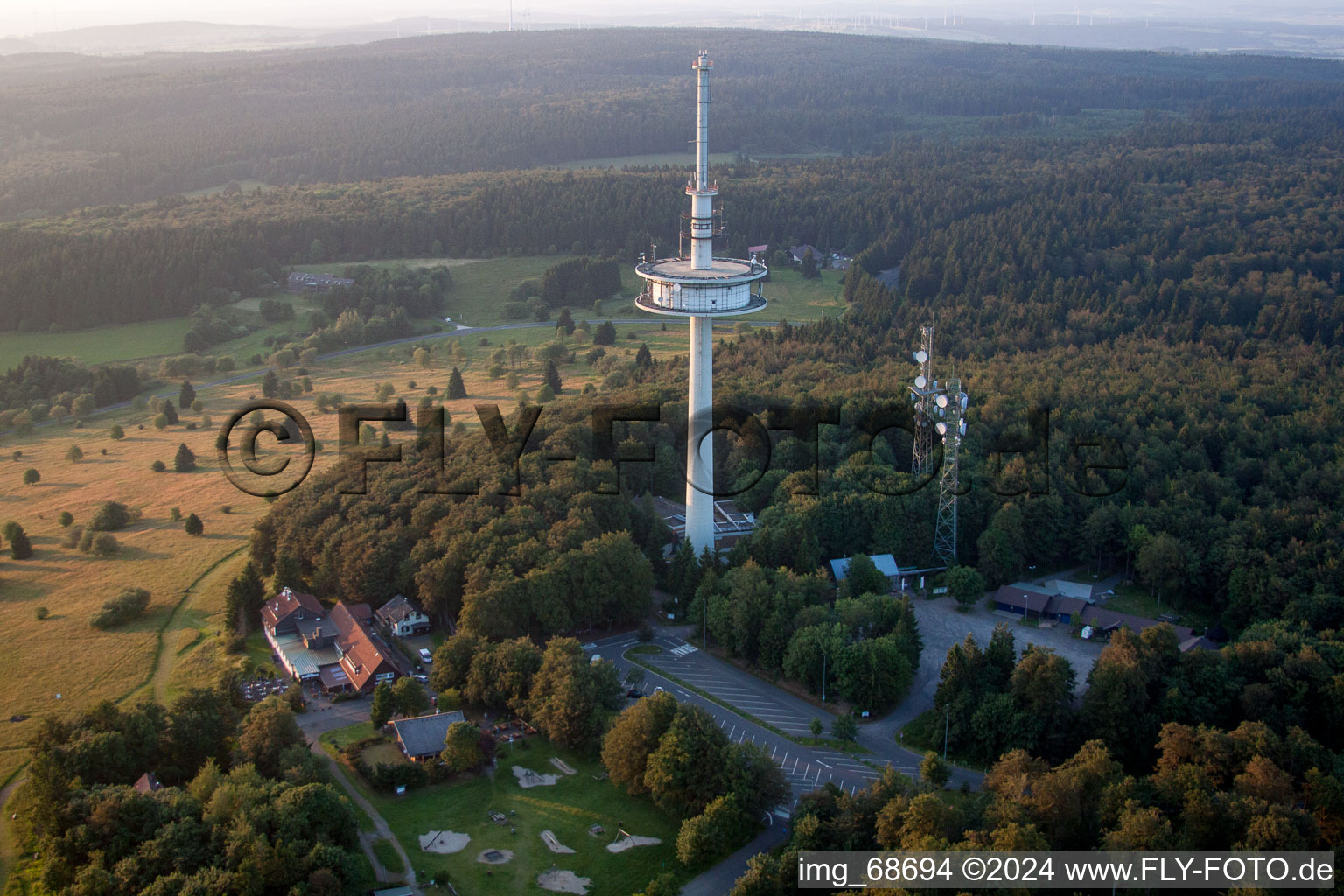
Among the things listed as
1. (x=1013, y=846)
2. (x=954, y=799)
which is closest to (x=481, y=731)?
(x=954, y=799)

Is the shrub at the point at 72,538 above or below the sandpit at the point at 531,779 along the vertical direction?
above

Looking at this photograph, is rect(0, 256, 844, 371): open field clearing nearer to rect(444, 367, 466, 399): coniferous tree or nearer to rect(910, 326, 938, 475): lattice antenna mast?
rect(444, 367, 466, 399): coniferous tree

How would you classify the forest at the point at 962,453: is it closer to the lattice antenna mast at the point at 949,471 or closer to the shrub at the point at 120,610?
the lattice antenna mast at the point at 949,471

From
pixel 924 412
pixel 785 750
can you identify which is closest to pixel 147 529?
pixel 785 750

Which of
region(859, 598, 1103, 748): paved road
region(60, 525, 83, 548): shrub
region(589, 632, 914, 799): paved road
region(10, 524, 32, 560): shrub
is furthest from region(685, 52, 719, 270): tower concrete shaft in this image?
region(10, 524, 32, 560): shrub

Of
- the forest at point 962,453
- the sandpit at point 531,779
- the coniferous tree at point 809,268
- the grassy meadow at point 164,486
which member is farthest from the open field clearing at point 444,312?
the sandpit at point 531,779

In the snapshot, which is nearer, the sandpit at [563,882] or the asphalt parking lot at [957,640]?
the sandpit at [563,882]
